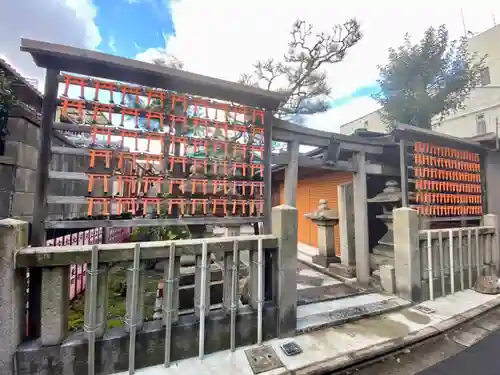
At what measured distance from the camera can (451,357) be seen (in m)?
2.90

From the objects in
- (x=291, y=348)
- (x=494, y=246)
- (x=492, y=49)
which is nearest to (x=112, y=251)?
(x=291, y=348)

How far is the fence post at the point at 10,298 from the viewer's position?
6.87ft

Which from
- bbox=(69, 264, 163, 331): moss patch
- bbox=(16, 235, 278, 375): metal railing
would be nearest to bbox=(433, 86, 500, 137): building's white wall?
bbox=(16, 235, 278, 375): metal railing

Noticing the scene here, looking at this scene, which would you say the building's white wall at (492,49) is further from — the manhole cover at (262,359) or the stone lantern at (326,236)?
the manhole cover at (262,359)

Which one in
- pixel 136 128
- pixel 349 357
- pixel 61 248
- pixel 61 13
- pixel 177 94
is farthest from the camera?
pixel 61 13

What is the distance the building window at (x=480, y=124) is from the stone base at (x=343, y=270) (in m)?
15.5

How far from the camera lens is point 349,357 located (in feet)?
8.87

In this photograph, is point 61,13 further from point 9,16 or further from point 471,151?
point 471,151

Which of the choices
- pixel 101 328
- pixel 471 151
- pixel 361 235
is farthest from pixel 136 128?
pixel 471 151

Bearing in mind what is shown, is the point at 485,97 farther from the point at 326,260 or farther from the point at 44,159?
the point at 44,159

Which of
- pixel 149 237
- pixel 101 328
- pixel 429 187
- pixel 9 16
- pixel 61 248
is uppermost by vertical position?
pixel 9 16

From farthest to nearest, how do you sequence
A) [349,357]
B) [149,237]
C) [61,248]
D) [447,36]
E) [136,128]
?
1. [447,36]
2. [149,237]
3. [136,128]
4. [349,357]
5. [61,248]

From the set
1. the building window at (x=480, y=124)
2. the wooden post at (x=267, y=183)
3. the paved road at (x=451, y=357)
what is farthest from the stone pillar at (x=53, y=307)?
the building window at (x=480, y=124)

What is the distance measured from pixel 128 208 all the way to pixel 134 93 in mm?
1346
